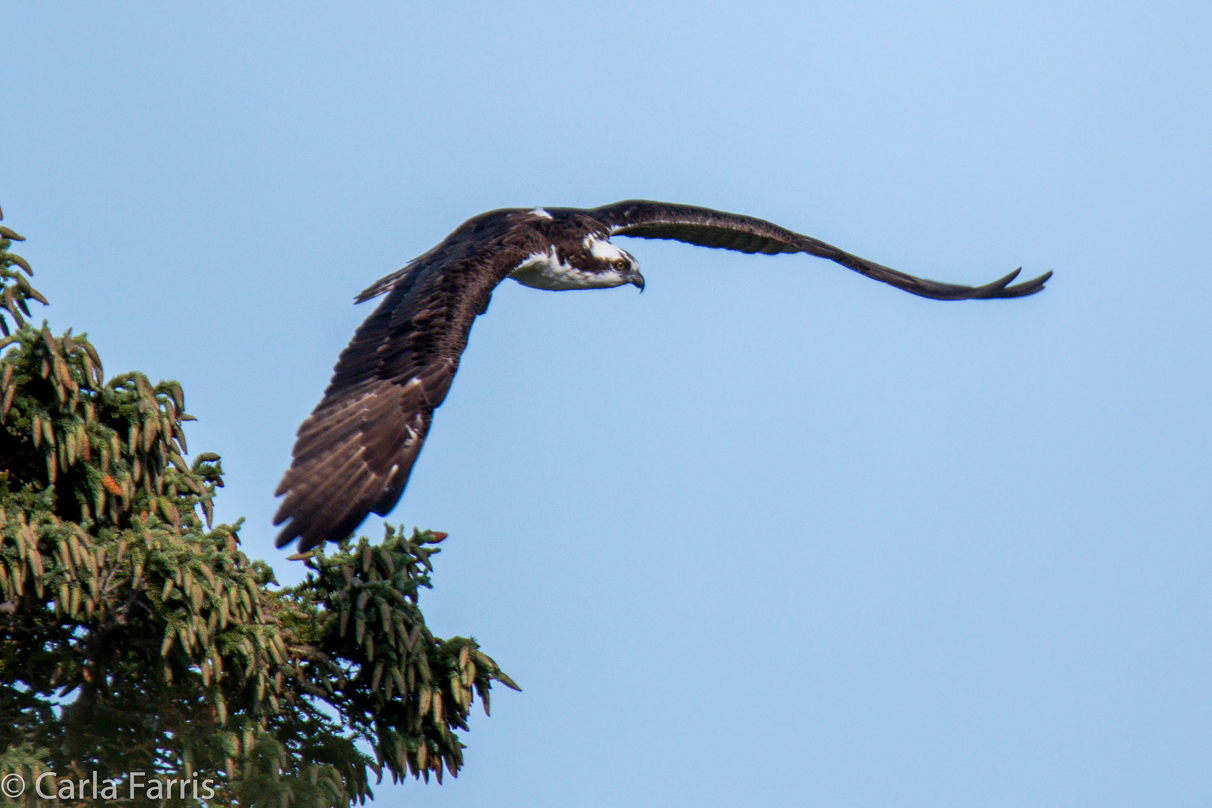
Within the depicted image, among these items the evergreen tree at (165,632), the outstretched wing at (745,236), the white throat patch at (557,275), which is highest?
the outstretched wing at (745,236)

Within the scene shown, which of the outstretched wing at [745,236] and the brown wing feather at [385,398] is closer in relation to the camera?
the brown wing feather at [385,398]

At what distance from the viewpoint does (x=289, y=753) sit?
28.0 ft

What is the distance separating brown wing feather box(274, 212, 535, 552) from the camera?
7527 mm

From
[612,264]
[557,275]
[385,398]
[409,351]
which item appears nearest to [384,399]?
[385,398]

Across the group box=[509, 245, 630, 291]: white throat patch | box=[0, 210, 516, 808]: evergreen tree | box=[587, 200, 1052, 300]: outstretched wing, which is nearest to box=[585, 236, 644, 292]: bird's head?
box=[509, 245, 630, 291]: white throat patch

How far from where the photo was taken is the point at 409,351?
27.7 ft

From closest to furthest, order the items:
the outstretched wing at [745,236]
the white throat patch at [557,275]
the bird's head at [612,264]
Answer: the white throat patch at [557,275]
the bird's head at [612,264]
the outstretched wing at [745,236]

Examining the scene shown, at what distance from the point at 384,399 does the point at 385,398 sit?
0.4 inches

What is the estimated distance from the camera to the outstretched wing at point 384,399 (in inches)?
296

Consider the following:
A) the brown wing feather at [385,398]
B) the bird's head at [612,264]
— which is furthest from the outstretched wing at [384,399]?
the bird's head at [612,264]

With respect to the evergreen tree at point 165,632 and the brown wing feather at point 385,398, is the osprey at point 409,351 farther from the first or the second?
the evergreen tree at point 165,632

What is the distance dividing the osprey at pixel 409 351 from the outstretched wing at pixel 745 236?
401mm

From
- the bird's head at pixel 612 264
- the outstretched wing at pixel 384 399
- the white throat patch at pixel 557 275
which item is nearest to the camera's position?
the outstretched wing at pixel 384 399

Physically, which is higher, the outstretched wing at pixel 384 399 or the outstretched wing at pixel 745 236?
the outstretched wing at pixel 745 236
